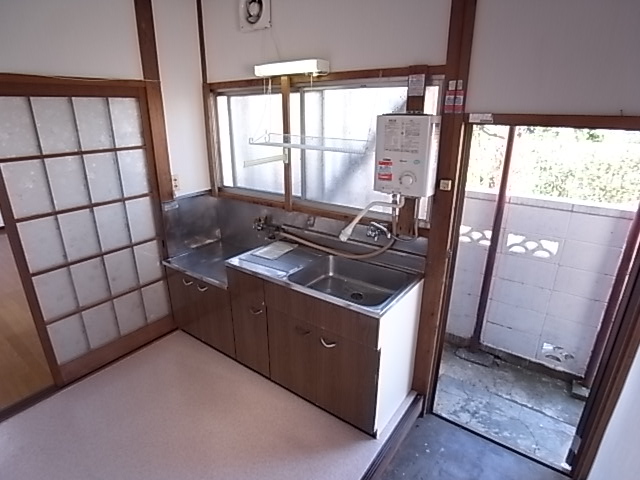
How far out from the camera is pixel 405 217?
215cm

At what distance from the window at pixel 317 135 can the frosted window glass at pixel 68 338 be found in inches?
60.6

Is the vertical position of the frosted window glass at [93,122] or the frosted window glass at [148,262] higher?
the frosted window glass at [93,122]

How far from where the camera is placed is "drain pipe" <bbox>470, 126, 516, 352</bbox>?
2762mm

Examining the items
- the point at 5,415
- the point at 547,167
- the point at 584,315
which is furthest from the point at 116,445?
the point at 547,167

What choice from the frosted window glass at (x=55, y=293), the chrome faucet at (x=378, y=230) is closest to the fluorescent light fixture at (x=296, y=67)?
the chrome faucet at (x=378, y=230)

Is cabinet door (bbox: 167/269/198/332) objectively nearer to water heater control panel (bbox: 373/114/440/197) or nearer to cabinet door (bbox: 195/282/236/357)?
cabinet door (bbox: 195/282/236/357)

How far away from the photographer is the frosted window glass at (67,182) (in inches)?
90.0

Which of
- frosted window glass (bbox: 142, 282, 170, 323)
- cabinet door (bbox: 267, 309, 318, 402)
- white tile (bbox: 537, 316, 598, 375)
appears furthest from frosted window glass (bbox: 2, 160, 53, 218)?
white tile (bbox: 537, 316, 598, 375)

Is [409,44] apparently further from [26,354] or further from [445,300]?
[26,354]

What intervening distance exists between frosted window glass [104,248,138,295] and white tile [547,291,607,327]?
10.3ft

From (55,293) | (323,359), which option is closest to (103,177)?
(55,293)

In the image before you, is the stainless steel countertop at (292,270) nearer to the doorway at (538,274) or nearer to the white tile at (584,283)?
the doorway at (538,274)

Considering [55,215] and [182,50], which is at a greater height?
[182,50]

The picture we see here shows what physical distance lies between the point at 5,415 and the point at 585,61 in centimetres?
359
